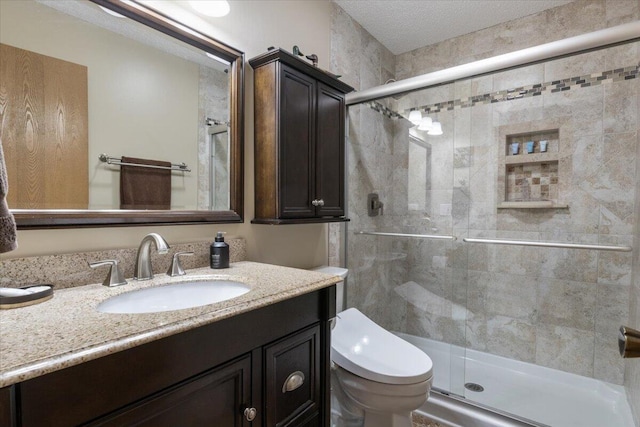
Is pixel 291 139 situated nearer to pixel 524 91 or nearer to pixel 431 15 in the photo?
pixel 431 15

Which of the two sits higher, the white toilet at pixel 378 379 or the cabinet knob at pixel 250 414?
the cabinet knob at pixel 250 414

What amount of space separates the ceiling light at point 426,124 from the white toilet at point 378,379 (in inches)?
55.3

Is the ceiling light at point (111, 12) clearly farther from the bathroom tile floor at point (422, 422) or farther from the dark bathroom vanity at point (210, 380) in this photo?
the bathroom tile floor at point (422, 422)

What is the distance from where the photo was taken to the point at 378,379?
1.33m

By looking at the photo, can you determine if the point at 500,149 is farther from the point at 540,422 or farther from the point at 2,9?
the point at 2,9

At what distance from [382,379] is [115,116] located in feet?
4.52

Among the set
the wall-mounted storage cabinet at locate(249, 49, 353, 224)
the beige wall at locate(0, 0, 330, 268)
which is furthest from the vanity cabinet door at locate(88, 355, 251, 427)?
the wall-mounted storage cabinet at locate(249, 49, 353, 224)

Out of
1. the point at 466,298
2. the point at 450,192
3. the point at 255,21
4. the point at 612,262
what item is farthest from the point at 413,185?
the point at 255,21

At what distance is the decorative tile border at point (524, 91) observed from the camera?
6.39ft

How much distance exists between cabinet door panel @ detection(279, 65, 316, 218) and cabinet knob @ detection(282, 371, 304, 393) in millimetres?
672

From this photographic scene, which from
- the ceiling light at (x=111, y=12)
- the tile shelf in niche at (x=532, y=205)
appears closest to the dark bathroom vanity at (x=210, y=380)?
the ceiling light at (x=111, y=12)

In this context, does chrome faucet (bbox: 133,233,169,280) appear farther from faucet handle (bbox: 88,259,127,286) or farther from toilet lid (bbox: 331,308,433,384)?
toilet lid (bbox: 331,308,433,384)

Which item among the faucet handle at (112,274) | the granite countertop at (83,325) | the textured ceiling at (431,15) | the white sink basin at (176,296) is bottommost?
the white sink basin at (176,296)

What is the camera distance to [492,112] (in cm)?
230
